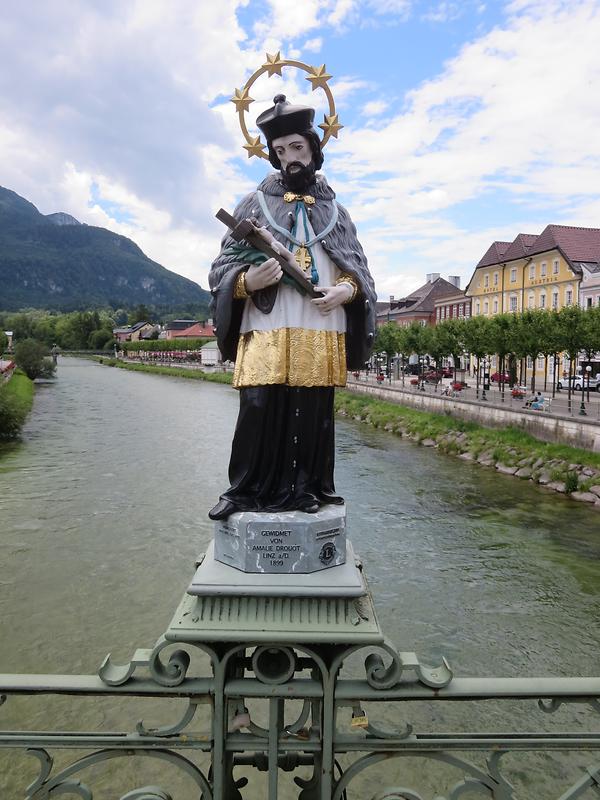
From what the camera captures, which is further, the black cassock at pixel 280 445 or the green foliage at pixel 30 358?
the green foliage at pixel 30 358

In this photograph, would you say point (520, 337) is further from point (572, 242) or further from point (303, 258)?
point (303, 258)

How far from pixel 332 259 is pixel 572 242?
4392 cm

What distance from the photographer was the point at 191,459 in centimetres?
2339

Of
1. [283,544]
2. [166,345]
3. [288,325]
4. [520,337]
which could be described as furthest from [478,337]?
[166,345]

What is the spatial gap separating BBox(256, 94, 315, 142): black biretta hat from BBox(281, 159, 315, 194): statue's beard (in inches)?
7.6

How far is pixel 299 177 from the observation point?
3736 millimetres

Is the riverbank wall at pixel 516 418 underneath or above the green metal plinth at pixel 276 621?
underneath

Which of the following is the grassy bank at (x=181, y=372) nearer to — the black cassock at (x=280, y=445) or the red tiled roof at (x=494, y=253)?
the red tiled roof at (x=494, y=253)

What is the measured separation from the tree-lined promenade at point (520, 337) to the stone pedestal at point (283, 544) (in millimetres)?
17149

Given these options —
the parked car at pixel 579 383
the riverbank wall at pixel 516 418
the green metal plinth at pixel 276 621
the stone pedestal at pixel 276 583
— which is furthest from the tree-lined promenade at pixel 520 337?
the green metal plinth at pixel 276 621

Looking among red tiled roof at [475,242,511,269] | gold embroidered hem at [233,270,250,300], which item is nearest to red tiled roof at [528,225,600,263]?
red tiled roof at [475,242,511,269]

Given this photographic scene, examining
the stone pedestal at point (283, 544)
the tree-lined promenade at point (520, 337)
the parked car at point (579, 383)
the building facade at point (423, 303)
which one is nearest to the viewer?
the stone pedestal at point (283, 544)

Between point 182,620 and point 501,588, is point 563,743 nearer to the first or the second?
point 182,620

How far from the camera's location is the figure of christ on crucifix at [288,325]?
3.50 m
